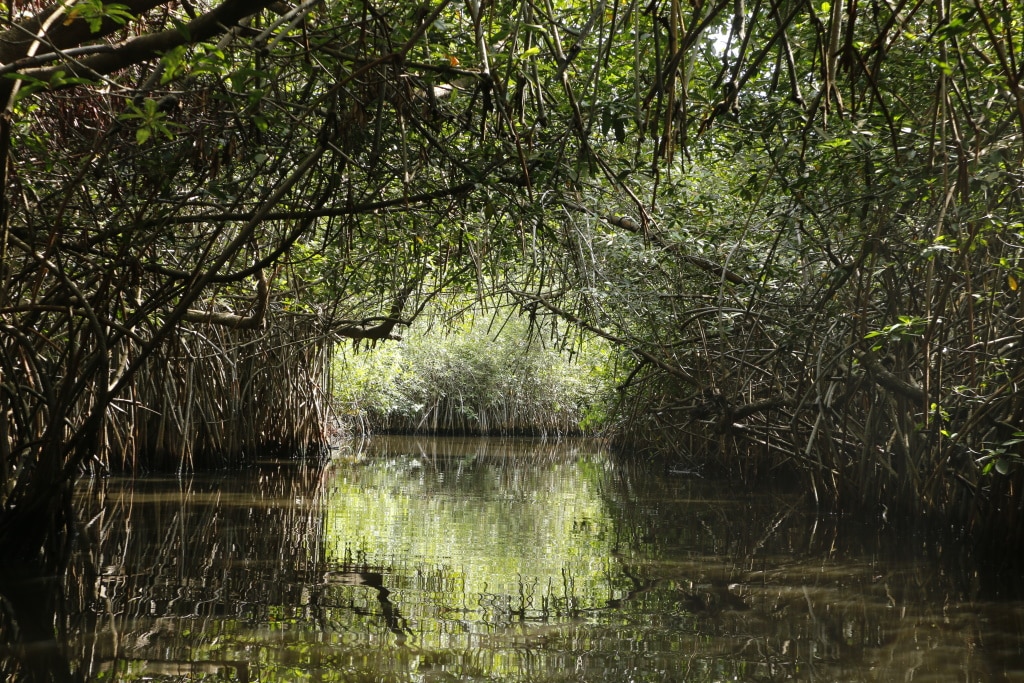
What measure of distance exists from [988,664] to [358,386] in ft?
49.0

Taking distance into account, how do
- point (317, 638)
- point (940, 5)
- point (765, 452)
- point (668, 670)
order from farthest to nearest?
point (765, 452)
point (317, 638)
point (668, 670)
point (940, 5)

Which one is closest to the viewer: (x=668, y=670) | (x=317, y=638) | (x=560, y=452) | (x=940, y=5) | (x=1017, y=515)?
(x=940, y=5)

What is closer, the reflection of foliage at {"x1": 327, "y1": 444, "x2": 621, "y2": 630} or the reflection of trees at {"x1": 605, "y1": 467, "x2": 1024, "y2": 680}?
the reflection of trees at {"x1": 605, "y1": 467, "x2": 1024, "y2": 680}

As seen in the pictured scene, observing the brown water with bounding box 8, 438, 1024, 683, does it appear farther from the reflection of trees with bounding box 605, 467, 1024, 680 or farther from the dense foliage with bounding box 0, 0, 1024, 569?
the dense foliage with bounding box 0, 0, 1024, 569

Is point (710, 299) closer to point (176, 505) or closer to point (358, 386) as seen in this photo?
point (176, 505)

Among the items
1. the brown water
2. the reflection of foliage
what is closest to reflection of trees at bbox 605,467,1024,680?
the brown water

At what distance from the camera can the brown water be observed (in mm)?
2969

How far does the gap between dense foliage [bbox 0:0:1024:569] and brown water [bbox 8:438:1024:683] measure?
655 mm

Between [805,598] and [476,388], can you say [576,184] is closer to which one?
[805,598]

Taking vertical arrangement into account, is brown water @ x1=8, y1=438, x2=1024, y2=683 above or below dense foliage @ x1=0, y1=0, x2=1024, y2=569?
below

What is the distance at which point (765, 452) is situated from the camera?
9.30 meters

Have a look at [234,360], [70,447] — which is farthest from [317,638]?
[234,360]

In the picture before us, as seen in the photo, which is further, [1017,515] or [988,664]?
[1017,515]

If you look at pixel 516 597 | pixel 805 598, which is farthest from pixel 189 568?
pixel 805 598
